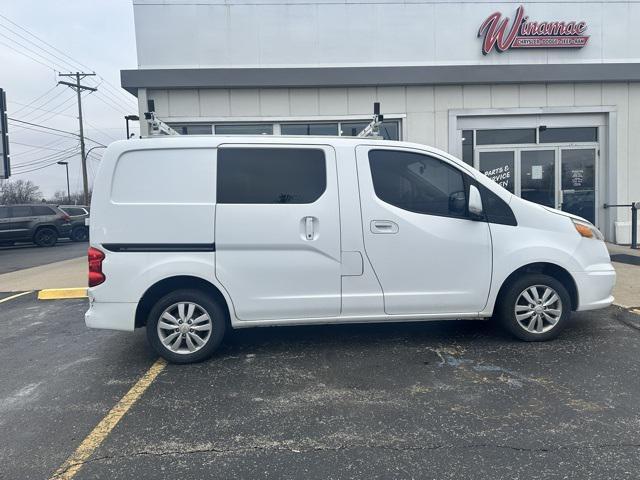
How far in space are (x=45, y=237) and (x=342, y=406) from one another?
20189mm

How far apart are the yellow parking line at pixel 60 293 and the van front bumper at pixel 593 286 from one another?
7318mm

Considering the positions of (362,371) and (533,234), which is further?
(533,234)

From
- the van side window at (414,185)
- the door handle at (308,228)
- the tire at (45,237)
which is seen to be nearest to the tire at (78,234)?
the tire at (45,237)

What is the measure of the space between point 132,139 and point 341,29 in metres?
7.68

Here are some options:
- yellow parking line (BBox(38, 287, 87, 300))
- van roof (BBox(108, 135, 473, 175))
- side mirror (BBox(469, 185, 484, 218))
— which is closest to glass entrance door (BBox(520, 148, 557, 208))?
van roof (BBox(108, 135, 473, 175))

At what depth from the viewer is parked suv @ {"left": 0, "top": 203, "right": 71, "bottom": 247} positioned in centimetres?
1975

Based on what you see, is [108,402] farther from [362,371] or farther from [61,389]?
[362,371]

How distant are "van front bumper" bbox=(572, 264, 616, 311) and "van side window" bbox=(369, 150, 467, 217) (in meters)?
1.42

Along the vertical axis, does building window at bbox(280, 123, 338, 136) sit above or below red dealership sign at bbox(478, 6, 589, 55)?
below

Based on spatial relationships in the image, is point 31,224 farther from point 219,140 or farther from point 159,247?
point 219,140

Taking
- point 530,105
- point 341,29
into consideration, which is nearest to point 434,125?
point 530,105

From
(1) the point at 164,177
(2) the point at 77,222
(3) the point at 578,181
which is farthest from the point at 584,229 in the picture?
(2) the point at 77,222

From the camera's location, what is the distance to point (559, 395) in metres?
3.82

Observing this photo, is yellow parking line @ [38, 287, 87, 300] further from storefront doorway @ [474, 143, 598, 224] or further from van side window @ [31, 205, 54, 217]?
van side window @ [31, 205, 54, 217]
